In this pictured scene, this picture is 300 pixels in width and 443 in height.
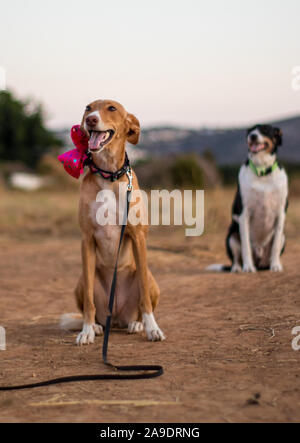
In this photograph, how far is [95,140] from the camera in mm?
4000

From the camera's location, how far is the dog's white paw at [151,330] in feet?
13.3

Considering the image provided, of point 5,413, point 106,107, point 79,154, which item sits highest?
point 106,107

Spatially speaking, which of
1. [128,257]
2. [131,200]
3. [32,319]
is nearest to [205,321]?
[128,257]

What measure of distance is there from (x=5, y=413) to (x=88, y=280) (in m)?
1.67

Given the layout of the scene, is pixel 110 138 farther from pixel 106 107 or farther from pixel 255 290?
pixel 255 290

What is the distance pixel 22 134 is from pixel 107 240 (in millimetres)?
25306

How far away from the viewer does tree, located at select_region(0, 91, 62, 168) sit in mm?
27552

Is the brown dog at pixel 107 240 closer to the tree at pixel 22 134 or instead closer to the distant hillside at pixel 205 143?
the distant hillside at pixel 205 143

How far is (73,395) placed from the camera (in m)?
2.83

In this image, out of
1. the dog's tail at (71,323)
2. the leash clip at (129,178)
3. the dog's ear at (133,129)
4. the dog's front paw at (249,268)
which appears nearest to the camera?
the leash clip at (129,178)

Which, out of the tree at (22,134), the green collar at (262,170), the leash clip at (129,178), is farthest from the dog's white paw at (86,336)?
the tree at (22,134)

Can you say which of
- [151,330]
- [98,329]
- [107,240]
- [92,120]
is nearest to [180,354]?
[151,330]

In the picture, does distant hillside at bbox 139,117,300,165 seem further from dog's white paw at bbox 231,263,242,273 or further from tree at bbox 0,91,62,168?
tree at bbox 0,91,62,168

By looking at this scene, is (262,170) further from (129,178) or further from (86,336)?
(86,336)
